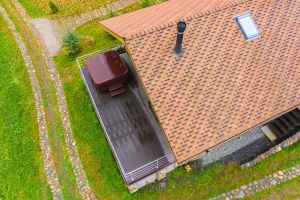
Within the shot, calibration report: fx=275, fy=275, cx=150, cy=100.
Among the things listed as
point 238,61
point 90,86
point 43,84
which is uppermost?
point 43,84

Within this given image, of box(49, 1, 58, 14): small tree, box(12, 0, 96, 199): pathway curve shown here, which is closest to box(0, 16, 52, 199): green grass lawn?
box(12, 0, 96, 199): pathway curve

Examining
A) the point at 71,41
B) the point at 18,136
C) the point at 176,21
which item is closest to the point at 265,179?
the point at 176,21

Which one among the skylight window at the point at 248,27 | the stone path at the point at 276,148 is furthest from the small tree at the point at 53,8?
the stone path at the point at 276,148

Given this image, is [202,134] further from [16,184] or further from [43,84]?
[43,84]

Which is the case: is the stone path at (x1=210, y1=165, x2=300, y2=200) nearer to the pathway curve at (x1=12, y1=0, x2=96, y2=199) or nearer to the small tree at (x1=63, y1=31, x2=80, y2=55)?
the pathway curve at (x1=12, y1=0, x2=96, y2=199)

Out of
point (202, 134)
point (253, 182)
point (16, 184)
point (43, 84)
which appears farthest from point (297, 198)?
point (43, 84)
